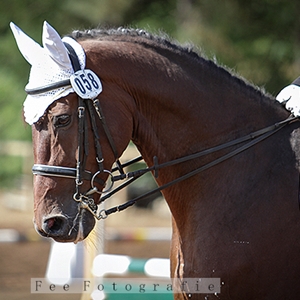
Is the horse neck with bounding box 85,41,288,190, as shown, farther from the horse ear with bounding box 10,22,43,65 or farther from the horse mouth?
the horse mouth

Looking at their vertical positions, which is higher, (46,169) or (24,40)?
(24,40)

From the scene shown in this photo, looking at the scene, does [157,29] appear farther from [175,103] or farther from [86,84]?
[86,84]

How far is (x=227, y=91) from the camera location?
10.5 ft

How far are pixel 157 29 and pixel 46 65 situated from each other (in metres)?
6.79

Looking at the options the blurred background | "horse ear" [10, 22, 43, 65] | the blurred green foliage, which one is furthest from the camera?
the blurred green foliage

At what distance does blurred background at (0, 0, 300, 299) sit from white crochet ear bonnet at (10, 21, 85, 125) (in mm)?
4035

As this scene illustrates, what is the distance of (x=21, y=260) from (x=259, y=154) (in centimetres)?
760

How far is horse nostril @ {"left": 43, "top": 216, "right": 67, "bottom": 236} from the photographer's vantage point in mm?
2902

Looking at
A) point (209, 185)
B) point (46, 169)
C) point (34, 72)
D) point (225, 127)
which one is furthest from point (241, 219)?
point (34, 72)

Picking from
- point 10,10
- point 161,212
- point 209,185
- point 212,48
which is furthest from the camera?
point 161,212

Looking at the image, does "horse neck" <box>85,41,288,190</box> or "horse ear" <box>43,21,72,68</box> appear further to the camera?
"horse neck" <box>85,41,288,190</box>

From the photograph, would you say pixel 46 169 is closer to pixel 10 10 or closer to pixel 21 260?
pixel 21 260

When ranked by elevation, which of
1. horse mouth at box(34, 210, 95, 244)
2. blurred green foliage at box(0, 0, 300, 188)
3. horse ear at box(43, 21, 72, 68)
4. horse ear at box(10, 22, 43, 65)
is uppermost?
blurred green foliage at box(0, 0, 300, 188)

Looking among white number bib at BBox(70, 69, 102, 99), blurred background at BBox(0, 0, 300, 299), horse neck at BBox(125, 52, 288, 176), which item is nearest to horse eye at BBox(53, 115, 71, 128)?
white number bib at BBox(70, 69, 102, 99)
